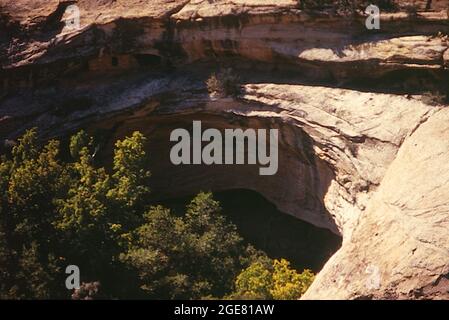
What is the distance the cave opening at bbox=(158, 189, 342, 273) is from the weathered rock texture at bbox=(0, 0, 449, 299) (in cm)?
70

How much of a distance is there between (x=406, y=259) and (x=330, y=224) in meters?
5.14

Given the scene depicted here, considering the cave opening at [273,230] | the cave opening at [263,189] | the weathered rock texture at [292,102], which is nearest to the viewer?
the weathered rock texture at [292,102]

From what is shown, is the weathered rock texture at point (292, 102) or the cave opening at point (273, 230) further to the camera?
the cave opening at point (273, 230)

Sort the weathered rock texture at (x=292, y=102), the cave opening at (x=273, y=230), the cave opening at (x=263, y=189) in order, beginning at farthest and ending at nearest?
the cave opening at (x=273, y=230) < the cave opening at (x=263, y=189) < the weathered rock texture at (x=292, y=102)

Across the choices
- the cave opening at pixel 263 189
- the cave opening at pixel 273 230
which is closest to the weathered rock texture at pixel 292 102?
the cave opening at pixel 263 189

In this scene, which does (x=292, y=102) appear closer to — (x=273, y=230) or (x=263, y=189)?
(x=263, y=189)

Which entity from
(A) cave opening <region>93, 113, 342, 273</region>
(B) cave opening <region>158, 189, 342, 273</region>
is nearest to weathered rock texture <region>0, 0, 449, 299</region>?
(A) cave opening <region>93, 113, 342, 273</region>

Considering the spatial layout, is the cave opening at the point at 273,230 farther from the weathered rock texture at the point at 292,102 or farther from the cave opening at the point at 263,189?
the weathered rock texture at the point at 292,102

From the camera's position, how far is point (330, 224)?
69.2ft

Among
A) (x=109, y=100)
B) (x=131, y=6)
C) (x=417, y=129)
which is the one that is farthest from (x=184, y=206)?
(x=417, y=129)

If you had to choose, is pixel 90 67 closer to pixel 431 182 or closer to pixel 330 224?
pixel 330 224

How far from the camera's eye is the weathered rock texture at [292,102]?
55.2ft

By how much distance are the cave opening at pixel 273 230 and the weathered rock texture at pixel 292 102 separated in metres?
0.70

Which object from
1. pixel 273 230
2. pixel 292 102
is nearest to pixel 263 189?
pixel 273 230
